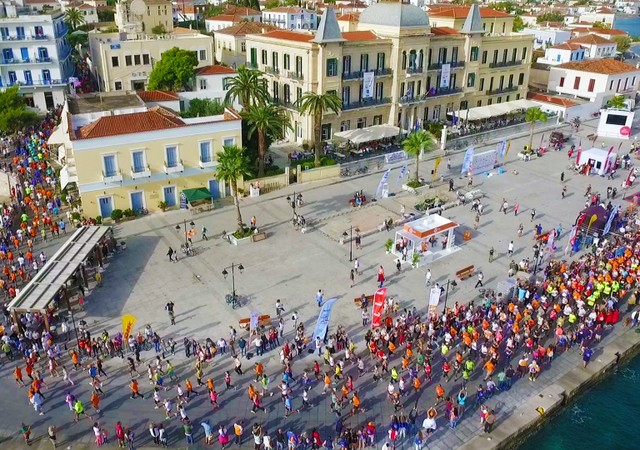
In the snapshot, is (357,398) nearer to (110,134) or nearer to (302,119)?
(110,134)

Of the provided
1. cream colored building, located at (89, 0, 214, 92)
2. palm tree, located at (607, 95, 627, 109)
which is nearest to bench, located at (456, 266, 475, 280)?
palm tree, located at (607, 95, 627, 109)

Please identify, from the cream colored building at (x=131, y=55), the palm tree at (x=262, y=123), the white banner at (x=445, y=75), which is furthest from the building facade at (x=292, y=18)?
the palm tree at (x=262, y=123)

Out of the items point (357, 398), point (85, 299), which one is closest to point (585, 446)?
point (357, 398)

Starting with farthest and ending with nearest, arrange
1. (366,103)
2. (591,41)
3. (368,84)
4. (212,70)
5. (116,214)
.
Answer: (591,41), (212,70), (366,103), (368,84), (116,214)

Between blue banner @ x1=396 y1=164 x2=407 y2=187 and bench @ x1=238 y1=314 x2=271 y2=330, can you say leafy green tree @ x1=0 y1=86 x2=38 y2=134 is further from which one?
bench @ x1=238 y1=314 x2=271 y2=330

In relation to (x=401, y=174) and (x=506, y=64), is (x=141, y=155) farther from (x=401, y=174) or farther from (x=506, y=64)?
(x=506, y=64)

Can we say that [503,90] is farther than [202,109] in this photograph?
Yes

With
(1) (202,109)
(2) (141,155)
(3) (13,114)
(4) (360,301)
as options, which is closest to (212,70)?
(1) (202,109)
